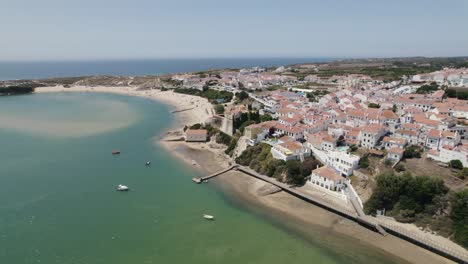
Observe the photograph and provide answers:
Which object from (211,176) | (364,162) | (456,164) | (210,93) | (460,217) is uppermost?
(210,93)

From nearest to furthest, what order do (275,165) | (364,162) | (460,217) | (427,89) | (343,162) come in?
(460,217) → (343,162) → (364,162) → (275,165) → (427,89)

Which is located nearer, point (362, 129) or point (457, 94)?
point (362, 129)

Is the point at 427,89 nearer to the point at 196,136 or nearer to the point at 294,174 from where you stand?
the point at 294,174

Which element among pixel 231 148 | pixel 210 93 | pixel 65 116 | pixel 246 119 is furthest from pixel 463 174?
pixel 65 116

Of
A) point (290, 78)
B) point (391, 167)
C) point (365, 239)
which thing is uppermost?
point (290, 78)

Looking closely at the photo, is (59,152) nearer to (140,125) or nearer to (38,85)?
A: (140,125)

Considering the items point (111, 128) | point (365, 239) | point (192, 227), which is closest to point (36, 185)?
point (192, 227)

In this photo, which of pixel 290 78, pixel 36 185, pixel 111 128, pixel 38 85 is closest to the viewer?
pixel 36 185

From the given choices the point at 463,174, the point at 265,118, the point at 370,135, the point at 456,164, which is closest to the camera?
the point at 463,174

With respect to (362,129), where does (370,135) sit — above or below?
below
